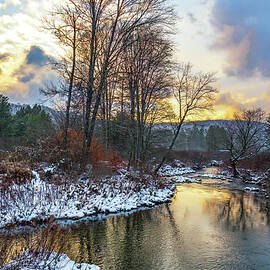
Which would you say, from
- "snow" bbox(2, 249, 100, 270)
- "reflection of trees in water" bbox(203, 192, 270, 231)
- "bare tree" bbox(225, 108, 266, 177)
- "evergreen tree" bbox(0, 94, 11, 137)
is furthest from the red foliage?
"evergreen tree" bbox(0, 94, 11, 137)

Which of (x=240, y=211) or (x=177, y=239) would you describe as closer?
(x=177, y=239)

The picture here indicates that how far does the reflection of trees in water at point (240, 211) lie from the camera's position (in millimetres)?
10164

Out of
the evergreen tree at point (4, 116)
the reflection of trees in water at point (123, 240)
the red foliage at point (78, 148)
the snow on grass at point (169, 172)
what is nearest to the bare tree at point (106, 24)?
the red foliage at point (78, 148)

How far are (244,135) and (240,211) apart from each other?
615 inches

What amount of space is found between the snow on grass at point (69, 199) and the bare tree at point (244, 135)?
47.6 feet

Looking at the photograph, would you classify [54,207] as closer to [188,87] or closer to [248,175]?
[188,87]

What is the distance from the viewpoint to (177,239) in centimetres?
814

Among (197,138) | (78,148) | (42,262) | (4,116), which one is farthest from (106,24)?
(197,138)

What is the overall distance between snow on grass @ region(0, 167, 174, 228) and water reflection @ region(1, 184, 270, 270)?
2.97 feet

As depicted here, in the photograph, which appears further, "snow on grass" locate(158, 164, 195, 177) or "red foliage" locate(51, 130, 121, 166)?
"snow on grass" locate(158, 164, 195, 177)

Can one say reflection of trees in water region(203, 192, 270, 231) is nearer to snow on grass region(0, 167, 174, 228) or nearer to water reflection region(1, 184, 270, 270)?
water reflection region(1, 184, 270, 270)

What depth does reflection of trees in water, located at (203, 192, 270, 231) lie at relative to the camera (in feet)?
33.3

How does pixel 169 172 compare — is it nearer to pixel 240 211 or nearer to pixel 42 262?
pixel 240 211

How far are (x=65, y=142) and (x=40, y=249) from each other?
32.1 feet
